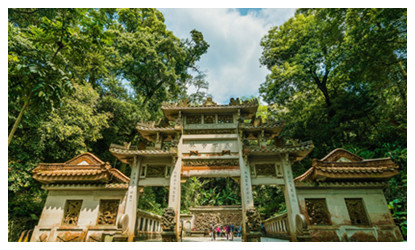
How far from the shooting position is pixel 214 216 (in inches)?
605

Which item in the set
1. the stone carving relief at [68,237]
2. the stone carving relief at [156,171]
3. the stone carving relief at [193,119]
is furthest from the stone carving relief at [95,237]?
the stone carving relief at [193,119]

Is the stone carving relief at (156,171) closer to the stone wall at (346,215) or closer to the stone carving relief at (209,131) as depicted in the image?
the stone carving relief at (209,131)

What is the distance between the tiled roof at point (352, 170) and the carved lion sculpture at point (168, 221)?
5.12m

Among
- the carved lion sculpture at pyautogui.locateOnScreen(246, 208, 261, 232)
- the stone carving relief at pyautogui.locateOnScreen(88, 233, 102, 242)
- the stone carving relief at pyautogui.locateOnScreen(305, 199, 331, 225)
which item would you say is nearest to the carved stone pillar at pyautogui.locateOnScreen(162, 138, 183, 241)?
the stone carving relief at pyautogui.locateOnScreen(88, 233, 102, 242)

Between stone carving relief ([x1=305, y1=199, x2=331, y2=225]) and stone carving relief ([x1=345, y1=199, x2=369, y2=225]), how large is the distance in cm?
87

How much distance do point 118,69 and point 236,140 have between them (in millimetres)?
12570

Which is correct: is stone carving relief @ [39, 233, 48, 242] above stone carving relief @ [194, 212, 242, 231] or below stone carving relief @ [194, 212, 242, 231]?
below

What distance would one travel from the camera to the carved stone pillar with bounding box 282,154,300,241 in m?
7.23

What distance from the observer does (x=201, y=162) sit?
880 cm

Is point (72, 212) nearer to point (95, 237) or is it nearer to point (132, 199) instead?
point (95, 237)

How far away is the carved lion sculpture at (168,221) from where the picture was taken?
23.7ft

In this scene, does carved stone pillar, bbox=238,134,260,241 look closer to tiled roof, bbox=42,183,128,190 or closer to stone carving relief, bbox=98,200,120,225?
tiled roof, bbox=42,183,128,190

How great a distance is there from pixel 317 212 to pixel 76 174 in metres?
9.50

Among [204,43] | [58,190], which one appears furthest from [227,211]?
[204,43]
